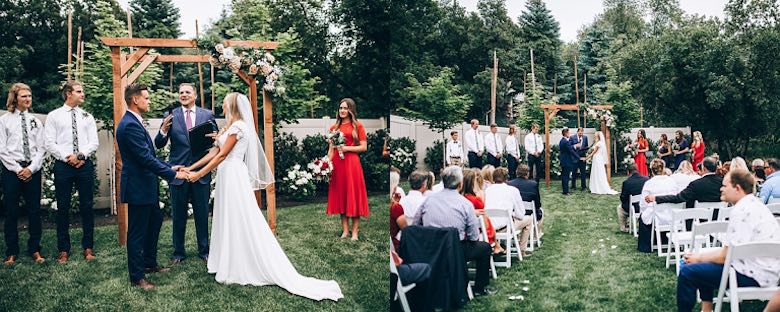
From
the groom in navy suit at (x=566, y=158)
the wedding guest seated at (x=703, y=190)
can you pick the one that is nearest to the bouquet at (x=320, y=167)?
the groom in navy suit at (x=566, y=158)

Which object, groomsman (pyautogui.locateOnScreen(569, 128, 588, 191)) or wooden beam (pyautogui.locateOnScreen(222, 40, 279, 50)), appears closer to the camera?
wooden beam (pyautogui.locateOnScreen(222, 40, 279, 50))

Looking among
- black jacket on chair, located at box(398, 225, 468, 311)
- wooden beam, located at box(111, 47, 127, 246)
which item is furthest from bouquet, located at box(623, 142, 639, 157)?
wooden beam, located at box(111, 47, 127, 246)

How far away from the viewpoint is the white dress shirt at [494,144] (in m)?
4.63

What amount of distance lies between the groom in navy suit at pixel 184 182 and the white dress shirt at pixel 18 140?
932 millimetres

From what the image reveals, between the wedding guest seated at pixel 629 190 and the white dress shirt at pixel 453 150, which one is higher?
the white dress shirt at pixel 453 150

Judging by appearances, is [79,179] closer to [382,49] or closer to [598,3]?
[382,49]

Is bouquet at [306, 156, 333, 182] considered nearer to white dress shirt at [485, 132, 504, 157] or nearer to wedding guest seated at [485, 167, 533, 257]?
white dress shirt at [485, 132, 504, 157]

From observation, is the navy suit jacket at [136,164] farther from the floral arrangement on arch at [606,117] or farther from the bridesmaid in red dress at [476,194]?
the floral arrangement on arch at [606,117]

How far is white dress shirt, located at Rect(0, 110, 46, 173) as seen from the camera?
11.4 feet

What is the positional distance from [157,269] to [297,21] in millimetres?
2183

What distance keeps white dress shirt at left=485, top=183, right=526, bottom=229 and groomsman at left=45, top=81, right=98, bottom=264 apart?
3.55m

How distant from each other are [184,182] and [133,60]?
3.39 ft

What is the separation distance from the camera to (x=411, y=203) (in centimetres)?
401

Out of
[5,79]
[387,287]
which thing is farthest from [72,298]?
[387,287]
